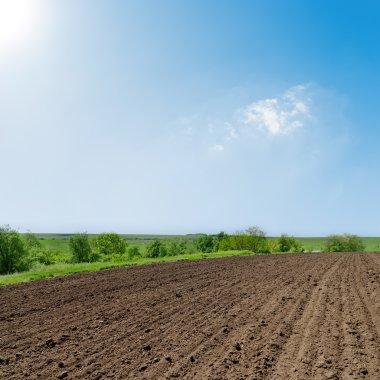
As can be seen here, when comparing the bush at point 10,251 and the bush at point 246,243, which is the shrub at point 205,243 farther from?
the bush at point 10,251

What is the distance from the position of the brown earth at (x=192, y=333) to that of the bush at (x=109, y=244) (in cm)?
8453

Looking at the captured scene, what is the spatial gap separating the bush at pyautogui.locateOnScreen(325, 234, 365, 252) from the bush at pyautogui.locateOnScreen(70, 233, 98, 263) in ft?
264

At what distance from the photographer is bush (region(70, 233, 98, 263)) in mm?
78438

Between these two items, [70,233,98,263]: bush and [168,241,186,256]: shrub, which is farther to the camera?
[168,241,186,256]: shrub

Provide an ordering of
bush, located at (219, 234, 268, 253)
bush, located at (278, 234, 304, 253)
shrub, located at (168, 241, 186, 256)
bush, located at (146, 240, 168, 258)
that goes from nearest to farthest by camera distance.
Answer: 1. bush, located at (219, 234, 268, 253)
2. bush, located at (146, 240, 168, 258)
3. shrub, located at (168, 241, 186, 256)
4. bush, located at (278, 234, 304, 253)

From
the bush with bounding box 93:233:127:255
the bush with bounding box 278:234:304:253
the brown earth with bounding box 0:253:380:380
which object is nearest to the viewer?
the brown earth with bounding box 0:253:380:380

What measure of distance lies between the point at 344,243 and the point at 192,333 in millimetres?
117587

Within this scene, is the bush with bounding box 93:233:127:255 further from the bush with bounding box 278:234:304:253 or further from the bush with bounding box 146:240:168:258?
the bush with bounding box 278:234:304:253

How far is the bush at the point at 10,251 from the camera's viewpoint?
192ft

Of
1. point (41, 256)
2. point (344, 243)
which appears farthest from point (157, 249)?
point (344, 243)

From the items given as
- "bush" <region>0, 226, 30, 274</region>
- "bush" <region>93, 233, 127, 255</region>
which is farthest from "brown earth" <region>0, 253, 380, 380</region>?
"bush" <region>93, 233, 127, 255</region>

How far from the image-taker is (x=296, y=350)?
347 inches

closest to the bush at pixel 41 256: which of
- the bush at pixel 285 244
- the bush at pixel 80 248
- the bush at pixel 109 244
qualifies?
the bush at pixel 80 248

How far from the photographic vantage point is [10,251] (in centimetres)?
5872
